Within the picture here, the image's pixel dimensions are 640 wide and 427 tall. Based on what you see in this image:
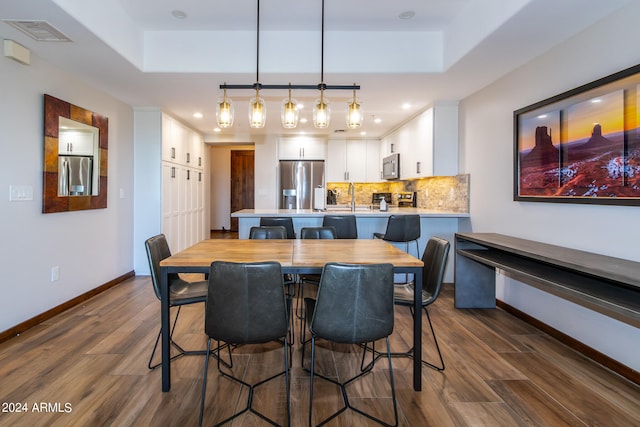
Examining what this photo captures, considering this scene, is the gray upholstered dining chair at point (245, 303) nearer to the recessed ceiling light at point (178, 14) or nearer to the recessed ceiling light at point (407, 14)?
the recessed ceiling light at point (178, 14)

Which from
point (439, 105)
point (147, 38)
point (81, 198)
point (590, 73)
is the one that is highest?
point (147, 38)

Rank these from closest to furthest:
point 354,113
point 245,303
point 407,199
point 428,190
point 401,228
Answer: point 245,303 < point 354,113 < point 401,228 < point 428,190 < point 407,199

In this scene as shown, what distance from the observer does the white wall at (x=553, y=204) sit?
214 cm

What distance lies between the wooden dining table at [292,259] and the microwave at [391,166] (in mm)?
3257

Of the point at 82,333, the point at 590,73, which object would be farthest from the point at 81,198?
the point at 590,73

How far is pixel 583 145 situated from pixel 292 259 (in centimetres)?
229

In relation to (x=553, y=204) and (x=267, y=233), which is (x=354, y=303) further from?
(x=553, y=204)

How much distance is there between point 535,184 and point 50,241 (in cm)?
451

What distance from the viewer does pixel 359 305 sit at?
5.36ft

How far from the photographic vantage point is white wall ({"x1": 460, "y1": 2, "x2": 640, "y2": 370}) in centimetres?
214

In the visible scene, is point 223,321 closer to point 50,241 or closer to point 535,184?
point 50,241

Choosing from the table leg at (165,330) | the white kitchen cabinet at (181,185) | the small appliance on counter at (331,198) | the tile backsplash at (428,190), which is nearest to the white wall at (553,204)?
the tile backsplash at (428,190)

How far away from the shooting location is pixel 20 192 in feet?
9.09

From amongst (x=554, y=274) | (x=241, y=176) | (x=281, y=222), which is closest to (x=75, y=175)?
(x=281, y=222)
